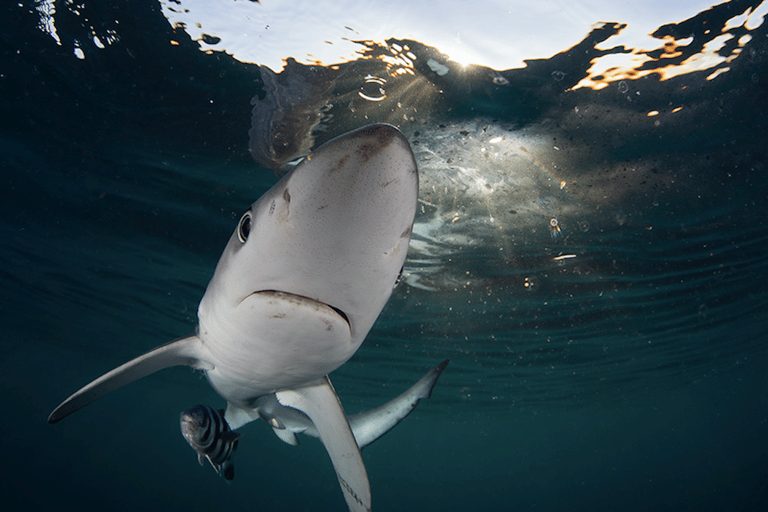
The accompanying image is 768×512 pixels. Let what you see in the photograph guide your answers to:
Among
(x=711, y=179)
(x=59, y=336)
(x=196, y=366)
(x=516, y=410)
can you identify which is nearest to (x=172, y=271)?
(x=196, y=366)

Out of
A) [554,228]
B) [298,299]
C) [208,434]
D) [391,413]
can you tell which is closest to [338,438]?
[391,413]

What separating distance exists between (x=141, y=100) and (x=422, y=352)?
655 inches

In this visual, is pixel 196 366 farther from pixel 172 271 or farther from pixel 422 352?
pixel 422 352

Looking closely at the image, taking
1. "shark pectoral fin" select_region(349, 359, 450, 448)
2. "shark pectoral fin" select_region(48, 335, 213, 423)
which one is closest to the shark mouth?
"shark pectoral fin" select_region(48, 335, 213, 423)

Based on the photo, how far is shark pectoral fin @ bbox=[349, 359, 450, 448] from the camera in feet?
13.9

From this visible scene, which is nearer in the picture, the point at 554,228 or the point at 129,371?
the point at 129,371

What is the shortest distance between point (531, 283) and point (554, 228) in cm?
349

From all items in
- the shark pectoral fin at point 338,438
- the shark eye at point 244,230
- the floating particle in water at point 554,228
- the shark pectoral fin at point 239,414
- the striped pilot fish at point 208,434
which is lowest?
the shark pectoral fin at point 239,414

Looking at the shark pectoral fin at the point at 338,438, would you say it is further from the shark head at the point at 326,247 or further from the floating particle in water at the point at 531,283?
the floating particle in water at the point at 531,283

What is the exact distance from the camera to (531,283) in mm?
12906

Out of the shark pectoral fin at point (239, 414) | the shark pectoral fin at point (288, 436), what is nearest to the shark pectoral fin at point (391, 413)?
the shark pectoral fin at point (288, 436)

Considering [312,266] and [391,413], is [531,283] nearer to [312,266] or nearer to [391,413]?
[391,413]

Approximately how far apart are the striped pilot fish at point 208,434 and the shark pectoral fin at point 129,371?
2.49 feet

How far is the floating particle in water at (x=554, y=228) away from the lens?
31.5ft
